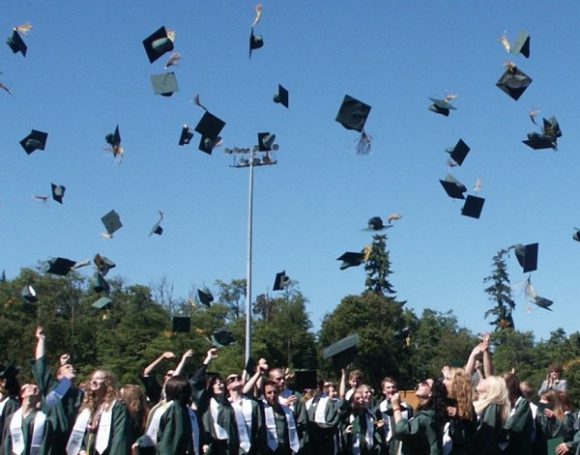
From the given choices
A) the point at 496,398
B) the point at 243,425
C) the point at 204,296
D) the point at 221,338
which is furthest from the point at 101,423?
the point at 204,296

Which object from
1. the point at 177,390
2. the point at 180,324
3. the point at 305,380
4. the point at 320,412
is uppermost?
the point at 180,324

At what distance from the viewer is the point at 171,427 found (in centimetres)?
745

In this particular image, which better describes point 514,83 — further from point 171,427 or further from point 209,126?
point 171,427

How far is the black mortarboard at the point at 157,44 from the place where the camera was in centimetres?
1309

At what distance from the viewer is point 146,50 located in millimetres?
13102

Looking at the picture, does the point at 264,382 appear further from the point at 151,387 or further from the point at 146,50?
the point at 146,50

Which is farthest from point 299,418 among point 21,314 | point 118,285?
point 118,285

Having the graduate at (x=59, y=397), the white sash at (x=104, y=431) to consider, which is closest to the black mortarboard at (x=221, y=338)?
the graduate at (x=59, y=397)

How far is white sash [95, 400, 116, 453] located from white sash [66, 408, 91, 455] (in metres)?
0.22

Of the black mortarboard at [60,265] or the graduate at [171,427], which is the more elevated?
the black mortarboard at [60,265]

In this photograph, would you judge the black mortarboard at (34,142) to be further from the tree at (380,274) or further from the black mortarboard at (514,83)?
the tree at (380,274)

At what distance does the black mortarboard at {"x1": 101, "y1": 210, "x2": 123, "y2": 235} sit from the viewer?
1533 centimetres

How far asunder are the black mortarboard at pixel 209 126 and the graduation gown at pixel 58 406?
21.1 feet

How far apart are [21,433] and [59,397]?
409mm
